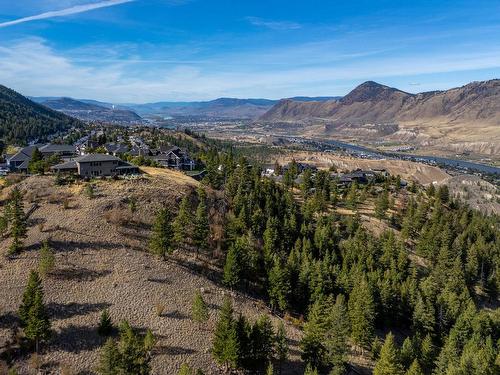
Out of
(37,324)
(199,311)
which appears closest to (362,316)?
(199,311)

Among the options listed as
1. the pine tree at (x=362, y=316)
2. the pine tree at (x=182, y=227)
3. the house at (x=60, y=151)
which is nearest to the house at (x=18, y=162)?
the house at (x=60, y=151)

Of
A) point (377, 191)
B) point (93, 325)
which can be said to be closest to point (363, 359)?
point (93, 325)

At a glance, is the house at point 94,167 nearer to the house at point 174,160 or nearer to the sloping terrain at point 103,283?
the sloping terrain at point 103,283

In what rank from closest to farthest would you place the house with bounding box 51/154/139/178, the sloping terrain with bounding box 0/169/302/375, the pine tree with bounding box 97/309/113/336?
the sloping terrain with bounding box 0/169/302/375, the pine tree with bounding box 97/309/113/336, the house with bounding box 51/154/139/178

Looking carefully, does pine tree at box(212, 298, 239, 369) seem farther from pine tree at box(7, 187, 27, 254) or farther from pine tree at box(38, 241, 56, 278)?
pine tree at box(7, 187, 27, 254)

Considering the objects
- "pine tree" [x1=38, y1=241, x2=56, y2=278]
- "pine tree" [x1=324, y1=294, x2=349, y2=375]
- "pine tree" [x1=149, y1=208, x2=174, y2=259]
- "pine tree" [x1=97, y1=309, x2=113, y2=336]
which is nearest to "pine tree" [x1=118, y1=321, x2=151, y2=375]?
"pine tree" [x1=97, y1=309, x2=113, y2=336]

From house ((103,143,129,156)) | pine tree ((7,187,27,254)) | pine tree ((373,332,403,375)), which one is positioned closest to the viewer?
pine tree ((373,332,403,375))
